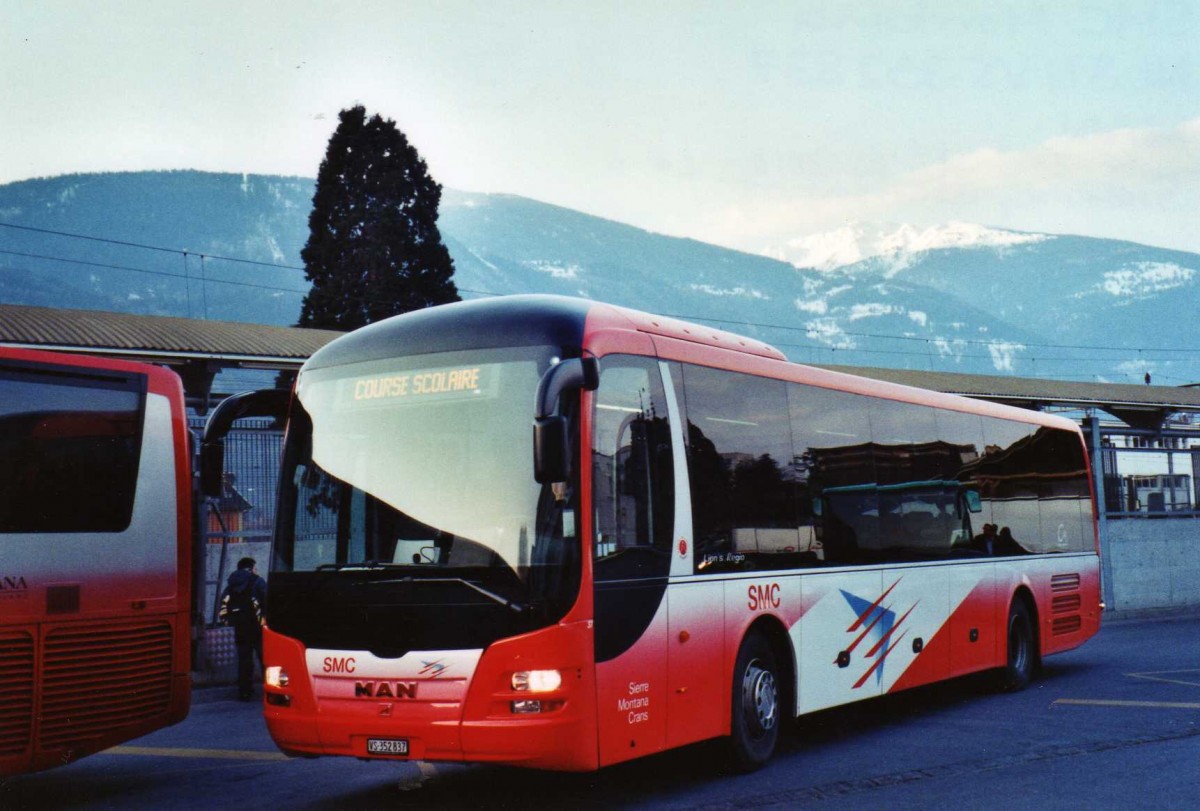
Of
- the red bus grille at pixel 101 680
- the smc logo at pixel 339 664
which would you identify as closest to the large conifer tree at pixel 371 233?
the red bus grille at pixel 101 680

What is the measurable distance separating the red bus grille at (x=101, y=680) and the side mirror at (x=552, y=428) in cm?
335

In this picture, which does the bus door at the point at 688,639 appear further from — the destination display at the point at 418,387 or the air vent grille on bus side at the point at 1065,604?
the air vent grille on bus side at the point at 1065,604

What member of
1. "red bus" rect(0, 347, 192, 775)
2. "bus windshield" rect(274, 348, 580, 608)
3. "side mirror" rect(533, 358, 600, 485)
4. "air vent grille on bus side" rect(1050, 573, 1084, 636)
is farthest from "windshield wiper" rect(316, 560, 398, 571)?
"air vent grille on bus side" rect(1050, 573, 1084, 636)

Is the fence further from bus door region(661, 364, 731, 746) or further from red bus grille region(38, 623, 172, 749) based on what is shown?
bus door region(661, 364, 731, 746)

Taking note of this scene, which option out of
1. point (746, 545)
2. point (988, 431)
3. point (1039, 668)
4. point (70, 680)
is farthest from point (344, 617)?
point (1039, 668)

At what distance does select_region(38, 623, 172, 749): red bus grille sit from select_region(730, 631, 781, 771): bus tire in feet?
13.2

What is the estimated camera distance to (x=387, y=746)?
7.80m

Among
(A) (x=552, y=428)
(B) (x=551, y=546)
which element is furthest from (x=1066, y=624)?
(A) (x=552, y=428)

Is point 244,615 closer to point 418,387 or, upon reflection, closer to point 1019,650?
point 418,387

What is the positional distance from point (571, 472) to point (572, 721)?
1438 millimetres

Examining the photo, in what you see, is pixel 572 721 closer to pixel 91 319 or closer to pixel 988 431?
pixel 988 431

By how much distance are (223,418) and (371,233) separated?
4330 centimetres

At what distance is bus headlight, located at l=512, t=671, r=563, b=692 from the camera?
7.62 metres

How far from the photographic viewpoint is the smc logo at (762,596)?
9.68 m
